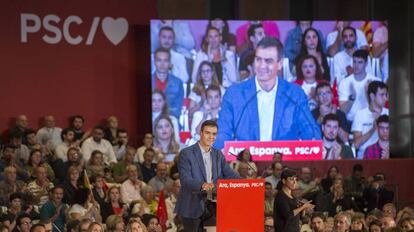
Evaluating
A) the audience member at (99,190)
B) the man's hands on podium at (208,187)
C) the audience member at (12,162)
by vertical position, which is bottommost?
the audience member at (99,190)

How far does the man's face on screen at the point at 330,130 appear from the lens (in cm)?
1647

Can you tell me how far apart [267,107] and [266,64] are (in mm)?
702

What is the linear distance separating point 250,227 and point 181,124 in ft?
26.7

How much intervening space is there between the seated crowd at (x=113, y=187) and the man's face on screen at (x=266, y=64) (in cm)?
167

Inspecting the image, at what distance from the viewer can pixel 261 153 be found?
16.1 m

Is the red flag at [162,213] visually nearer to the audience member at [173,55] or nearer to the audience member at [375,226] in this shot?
the audience member at [375,226]

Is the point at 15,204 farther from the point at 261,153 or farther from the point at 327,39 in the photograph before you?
the point at 327,39

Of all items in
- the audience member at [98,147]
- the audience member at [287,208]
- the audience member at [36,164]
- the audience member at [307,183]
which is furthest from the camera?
the audience member at [98,147]

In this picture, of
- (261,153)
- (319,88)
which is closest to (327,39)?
(319,88)

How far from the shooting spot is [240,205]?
26.3ft

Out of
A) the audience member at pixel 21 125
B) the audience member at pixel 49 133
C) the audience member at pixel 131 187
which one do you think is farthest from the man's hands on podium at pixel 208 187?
the audience member at pixel 49 133

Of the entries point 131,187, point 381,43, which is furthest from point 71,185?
point 381,43

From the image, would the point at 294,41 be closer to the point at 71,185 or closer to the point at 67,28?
the point at 67,28

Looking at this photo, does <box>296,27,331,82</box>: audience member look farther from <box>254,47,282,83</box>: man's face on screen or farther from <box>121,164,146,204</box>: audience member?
<box>121,164,146,204</box>: audience member
